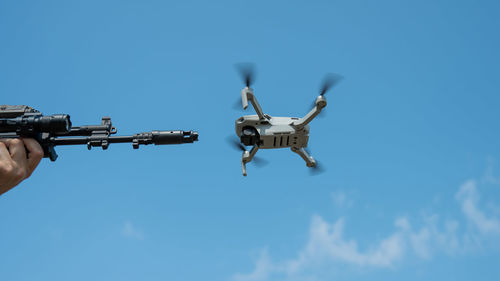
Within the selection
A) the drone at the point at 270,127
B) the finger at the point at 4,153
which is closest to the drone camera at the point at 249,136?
the drone at the point at 270,127

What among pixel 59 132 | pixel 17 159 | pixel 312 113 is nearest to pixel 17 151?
pixel 17 159

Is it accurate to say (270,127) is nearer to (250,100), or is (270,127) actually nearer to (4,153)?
(250,100)

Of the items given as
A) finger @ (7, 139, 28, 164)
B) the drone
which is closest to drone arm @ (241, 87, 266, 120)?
the drone

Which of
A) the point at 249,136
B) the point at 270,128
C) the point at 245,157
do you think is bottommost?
the point at 245,157

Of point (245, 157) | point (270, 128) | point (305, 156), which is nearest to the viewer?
point (270, 128)

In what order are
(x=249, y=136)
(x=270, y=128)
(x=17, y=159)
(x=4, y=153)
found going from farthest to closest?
(x=270, y=128) < (x=249, y=136) < (x=17, y=159) < (x=4, y=153)
